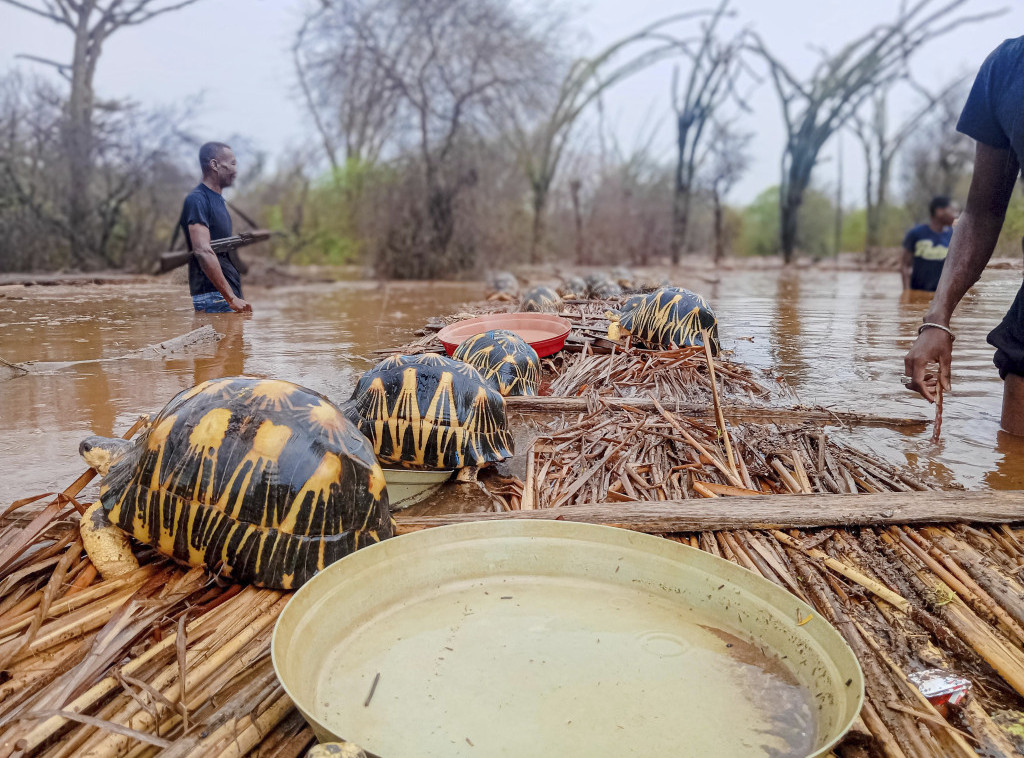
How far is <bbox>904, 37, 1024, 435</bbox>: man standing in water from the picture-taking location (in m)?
2.94

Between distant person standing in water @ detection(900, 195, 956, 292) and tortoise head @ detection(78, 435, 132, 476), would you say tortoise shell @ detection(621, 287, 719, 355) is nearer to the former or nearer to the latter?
tortoise head @ detection(78, 435, 132, 476)

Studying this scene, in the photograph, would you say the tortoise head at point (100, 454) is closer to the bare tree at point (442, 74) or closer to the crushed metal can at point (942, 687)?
the crushed metal can at point (942, 687)

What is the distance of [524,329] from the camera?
236 inches

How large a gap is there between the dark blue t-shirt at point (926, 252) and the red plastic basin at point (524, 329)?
7260 millimetres

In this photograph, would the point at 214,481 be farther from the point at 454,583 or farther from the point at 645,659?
the point at 645,659

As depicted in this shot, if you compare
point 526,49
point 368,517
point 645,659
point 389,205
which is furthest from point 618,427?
point 526,49

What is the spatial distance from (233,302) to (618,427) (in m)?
4.77

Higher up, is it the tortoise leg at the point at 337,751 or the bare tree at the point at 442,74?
the bare tree at the point at 442,74

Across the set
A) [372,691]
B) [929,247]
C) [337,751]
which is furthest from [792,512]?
[929,247]

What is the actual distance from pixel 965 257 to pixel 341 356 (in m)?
4.62

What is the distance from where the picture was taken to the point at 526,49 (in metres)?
19.7

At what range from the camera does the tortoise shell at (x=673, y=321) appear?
17.7ft

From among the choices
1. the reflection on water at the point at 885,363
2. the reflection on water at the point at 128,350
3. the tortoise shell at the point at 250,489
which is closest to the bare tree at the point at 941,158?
the reflection on water at the point at 885,363

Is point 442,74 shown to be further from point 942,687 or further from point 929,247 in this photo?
point 942,687
